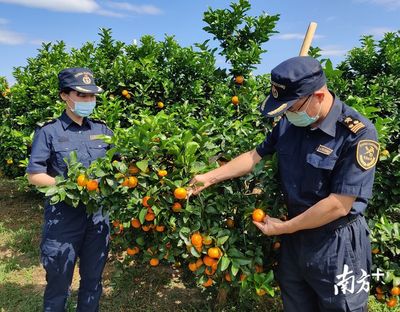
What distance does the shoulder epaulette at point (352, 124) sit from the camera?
76.5 inches

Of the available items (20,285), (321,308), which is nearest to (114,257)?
(20,285)

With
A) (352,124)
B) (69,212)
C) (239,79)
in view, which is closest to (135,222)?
(69,212)

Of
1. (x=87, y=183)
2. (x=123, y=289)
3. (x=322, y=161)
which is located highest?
(x=322, y=161)

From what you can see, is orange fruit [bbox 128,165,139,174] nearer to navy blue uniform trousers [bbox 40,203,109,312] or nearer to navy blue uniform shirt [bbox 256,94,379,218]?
navy blue uniform trousers [bbox 40,203,109,312]

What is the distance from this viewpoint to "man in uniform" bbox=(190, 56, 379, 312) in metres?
1.92

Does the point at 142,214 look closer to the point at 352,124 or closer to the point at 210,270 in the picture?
the point at 210,270

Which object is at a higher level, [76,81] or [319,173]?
[76,81]

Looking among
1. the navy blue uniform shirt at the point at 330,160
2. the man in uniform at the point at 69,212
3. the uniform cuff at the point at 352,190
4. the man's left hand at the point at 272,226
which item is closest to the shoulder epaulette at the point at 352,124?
the navy blue uniform shirt at the point at 330,160

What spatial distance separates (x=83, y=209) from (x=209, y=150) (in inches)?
41.0

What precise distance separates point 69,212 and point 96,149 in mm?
506

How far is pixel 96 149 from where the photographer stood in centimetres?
296

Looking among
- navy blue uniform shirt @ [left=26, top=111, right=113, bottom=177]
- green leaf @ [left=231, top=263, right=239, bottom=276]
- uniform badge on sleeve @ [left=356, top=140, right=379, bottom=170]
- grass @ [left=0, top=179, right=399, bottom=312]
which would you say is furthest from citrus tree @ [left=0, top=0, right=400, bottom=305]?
grass @ [left=0, top=179, right=399, bottom=312]

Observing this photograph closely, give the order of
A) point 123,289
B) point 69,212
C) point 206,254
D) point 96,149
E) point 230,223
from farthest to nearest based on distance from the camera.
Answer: point 123,289 → point 96,149 → point 69,212 → point 230,223 → point 206,254

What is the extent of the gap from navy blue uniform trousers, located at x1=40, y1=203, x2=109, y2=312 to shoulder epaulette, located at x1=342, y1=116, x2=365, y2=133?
1.88 meters
